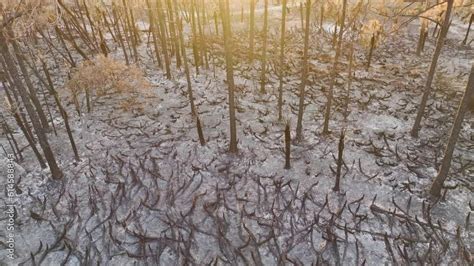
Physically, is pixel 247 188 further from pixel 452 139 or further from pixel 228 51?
pixel 452 139

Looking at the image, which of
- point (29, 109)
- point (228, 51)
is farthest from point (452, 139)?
point (29, 109)

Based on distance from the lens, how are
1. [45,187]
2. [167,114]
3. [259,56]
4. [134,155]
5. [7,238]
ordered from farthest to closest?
[259,56] → [167,114] → [134,155] → [45,187] → [7,238]

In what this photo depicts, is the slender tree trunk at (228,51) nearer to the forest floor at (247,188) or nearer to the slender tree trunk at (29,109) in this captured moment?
the forest floor at (247,188)

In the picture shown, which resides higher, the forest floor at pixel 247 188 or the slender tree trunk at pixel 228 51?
the slender tree trunk at pixel 228 51

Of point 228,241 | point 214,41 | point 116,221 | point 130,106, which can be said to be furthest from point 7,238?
point 214,41

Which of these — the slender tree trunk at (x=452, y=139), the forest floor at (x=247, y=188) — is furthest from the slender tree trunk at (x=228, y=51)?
the slender tree trunk at (x=452, y=139)

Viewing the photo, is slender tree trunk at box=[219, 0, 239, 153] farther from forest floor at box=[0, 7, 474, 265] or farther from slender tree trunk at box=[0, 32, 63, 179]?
slender tree trunk at box=[0, 32, 63, 179]

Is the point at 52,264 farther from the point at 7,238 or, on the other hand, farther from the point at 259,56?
the point at 259,56
